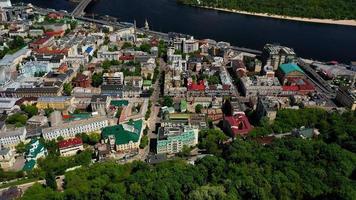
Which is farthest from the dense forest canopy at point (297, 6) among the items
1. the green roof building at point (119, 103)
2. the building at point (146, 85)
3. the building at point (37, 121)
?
the building at point (37, 121)

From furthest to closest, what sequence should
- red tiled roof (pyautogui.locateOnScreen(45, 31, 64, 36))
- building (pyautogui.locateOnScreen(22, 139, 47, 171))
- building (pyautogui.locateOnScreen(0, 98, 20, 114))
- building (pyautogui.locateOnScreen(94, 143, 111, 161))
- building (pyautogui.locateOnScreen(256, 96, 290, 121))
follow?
1. red tiled roof (pyautogui.locateOnScreen(45, 31, 64, 36))
2. building (pyautogui.locateOnScreen(0, 98, 20, 114))
3. building (pyautogui.locateOnScreen(256, 96, 290, 121))
4. building (pyautogui.locateOnScreen(94, 143, 111, 161))
5. building (pyautogui.locateOnScreen(22, 139, 47, 171))

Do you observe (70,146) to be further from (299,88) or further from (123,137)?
(299,88)

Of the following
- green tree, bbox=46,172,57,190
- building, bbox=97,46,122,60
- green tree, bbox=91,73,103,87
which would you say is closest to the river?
building, bbox=97,46,122,60

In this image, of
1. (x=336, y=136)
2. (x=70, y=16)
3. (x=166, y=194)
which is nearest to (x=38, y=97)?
(x=166, y=194)

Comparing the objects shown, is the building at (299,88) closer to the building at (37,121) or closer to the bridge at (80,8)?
the building at (37,121)

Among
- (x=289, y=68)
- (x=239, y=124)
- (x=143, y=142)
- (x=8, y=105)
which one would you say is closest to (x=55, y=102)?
(x=8, y=105)

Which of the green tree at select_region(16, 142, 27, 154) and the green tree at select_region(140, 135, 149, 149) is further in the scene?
the green tree at select_region(140, 135, 149, 149)

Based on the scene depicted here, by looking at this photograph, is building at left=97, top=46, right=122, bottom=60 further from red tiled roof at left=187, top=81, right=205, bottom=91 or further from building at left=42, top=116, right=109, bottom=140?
building at left=42, top=116, right=109, bottom=140
